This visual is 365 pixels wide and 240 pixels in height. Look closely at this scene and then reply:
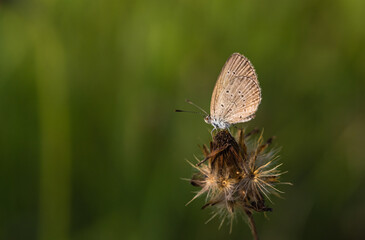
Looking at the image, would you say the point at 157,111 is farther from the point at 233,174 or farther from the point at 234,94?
the point at 233,174

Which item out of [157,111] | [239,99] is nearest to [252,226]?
[239,99]

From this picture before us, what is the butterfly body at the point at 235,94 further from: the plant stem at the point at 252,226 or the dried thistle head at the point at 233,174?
the plant stem at the point at 252,226

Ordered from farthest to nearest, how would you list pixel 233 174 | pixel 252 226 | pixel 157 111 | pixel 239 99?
pixel 157 111
pixel 239 99
pixel 233 174
pixel 252 226

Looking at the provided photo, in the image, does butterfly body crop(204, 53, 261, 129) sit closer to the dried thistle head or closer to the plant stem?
the dried thistle head

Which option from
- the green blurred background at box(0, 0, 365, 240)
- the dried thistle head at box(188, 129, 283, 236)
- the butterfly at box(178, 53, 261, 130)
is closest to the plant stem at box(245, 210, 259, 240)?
the dried thistle head at box(188, 129, 283, 236)

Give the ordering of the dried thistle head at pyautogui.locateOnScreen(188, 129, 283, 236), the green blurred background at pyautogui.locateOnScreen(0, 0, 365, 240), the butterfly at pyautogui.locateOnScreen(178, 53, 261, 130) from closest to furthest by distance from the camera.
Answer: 1. the dried thistle head at pyautogui.locateOnScreen(188, 129, 283, 236)
2. the butterfly at pyautogui.locateOnScreen(178, 53, 261, 130)
3. the green blurred background at pyautogui.locateOnScreen(0, 0, 365, 240)

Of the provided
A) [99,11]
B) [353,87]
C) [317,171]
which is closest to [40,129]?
[99,11]

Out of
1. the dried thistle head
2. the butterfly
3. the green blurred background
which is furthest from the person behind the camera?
the green blurred background
